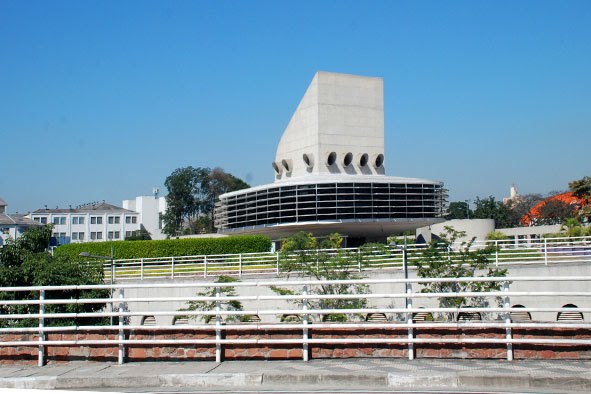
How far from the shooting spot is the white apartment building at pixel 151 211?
13354 cm

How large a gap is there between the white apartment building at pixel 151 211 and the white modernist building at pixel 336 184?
63075mm

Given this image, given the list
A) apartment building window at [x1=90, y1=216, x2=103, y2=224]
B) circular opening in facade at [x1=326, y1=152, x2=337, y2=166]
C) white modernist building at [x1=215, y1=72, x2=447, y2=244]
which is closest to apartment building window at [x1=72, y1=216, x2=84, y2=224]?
apartment building window at [x1=90, y1=216, x2=103, y2=224]

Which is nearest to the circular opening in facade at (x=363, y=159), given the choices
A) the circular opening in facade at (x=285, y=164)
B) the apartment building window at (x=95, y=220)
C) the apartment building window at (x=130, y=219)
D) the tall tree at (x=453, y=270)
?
the circular opening in facade at (x=285, y=164)

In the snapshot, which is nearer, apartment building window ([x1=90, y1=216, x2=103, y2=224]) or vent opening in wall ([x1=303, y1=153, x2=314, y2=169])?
vent opening in wall ([x1=303, y1=153, x2=314, y2=169])

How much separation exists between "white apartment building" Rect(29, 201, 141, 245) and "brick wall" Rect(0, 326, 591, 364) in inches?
4445

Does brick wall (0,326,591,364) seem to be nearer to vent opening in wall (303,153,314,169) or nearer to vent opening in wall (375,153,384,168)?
vent opening in wall (303,153,314,169)

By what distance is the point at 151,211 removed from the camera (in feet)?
445

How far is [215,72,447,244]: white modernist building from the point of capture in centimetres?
Answer: 6169

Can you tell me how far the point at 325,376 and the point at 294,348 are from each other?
58.8 inches

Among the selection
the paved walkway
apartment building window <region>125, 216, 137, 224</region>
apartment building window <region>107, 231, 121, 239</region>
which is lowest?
the paved walkway

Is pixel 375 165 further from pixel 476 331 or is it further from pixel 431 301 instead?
pixel 476 331

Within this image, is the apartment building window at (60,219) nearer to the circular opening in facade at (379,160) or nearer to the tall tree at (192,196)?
the tall tree at (192,196)

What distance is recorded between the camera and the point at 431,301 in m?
27.0

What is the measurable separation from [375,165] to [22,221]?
59.3m
